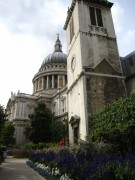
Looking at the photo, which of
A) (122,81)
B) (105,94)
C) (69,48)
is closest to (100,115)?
(105,94)

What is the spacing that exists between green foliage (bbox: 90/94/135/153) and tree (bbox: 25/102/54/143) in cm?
1875

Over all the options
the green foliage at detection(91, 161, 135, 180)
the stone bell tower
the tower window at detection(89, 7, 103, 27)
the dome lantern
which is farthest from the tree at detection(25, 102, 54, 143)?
the dome lantern

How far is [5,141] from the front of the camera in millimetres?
42156

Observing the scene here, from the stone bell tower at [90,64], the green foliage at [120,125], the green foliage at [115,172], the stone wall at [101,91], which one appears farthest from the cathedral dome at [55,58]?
the green foliage at [115,172]

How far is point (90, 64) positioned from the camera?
79.7ft

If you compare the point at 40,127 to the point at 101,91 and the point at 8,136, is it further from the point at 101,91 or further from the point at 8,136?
the point at 101,91

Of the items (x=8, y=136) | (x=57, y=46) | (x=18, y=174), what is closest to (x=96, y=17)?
(x=18, y=174)

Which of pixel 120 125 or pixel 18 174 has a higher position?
pixel 120 125

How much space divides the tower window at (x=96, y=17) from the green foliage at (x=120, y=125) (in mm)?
14682

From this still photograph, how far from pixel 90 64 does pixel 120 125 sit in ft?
34.7

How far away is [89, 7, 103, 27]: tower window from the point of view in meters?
27.9

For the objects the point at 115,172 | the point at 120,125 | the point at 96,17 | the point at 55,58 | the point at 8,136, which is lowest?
the point at 115,172

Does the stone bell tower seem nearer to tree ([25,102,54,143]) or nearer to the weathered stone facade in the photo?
the weathered stone facade

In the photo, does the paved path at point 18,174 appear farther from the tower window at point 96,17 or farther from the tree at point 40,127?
the tower window at point 96,17
